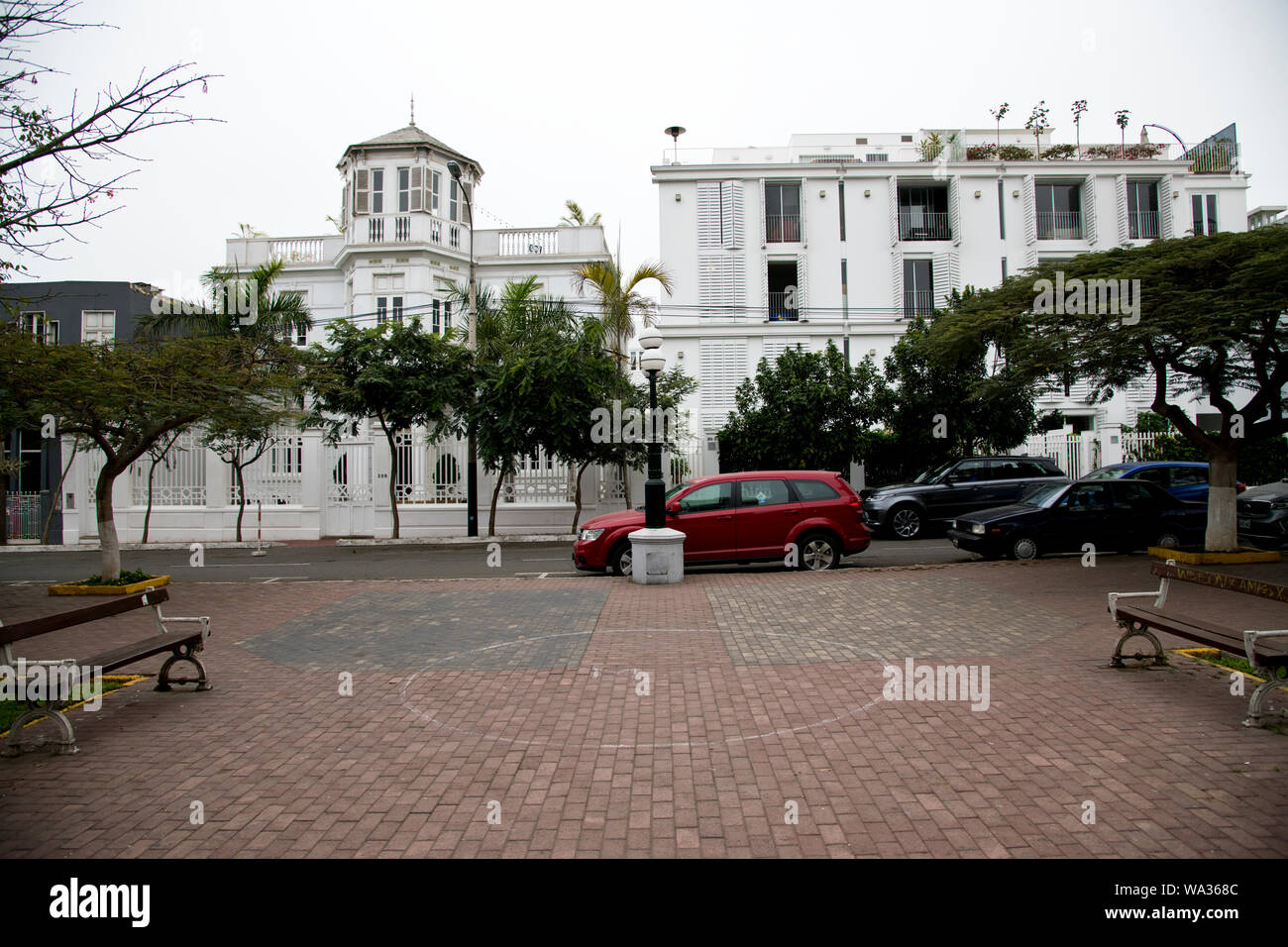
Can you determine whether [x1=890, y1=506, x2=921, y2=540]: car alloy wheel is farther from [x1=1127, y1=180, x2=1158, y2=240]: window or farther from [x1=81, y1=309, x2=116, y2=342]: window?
[x1=81, y1=309, x2=116, y2=342]: window

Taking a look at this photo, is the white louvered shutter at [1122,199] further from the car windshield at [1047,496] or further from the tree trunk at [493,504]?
the tree trunk at [493,504]

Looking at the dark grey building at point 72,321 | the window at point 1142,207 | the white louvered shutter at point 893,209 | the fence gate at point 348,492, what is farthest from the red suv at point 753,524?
the window at point 1142,207

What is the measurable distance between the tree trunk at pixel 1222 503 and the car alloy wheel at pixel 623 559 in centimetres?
940

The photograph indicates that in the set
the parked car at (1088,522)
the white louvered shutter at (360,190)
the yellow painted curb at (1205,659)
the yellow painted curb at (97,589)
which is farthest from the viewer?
the white louvered shutter at (360,190)

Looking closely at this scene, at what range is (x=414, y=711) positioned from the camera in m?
5.51

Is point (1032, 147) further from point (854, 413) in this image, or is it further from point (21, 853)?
point (21, 853)

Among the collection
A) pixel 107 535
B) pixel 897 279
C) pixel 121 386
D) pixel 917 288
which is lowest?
pixel 107 535

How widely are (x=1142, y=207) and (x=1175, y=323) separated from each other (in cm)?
2863

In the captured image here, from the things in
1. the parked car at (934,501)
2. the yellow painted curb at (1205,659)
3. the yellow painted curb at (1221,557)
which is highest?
the parked car at (934,501)

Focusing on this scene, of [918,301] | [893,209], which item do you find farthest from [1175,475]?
[893,209]

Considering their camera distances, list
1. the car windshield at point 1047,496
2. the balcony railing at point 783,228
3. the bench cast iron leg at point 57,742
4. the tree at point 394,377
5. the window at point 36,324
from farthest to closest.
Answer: the balcony railing at point 783,228
the tree at point 394,377
the car windshield at point 1047,496
the window at point 36,324
the bench cast iron leg at point 57,742

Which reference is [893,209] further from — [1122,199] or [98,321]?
[98,321]

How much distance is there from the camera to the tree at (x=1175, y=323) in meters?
10.4

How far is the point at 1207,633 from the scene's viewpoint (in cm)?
542
